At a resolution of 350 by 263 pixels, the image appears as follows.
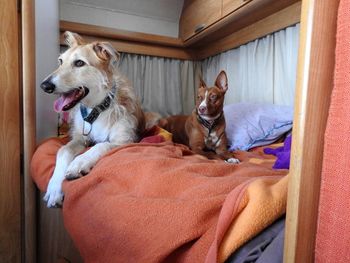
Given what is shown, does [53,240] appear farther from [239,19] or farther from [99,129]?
[239,19]

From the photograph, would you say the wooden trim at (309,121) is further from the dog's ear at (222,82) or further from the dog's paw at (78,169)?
the dog's ear at (222,82)

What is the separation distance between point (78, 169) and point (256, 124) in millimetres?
1114

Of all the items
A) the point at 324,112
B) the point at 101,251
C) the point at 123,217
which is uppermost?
the point at 324,112

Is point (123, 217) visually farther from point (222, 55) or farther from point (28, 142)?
point (222, 55)

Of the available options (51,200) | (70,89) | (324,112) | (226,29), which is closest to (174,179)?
(324,112)

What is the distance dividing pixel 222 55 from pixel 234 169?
6.18 ft

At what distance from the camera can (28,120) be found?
1.20 m

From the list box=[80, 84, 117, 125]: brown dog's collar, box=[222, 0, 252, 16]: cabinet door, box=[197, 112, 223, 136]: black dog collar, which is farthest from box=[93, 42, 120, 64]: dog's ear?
box=[222, 0, 252, 16]: cabinet door

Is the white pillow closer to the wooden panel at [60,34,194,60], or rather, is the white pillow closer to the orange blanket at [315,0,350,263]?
the wooden panel at [60,34,194,60]

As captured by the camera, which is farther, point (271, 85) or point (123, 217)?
point (271, 85)

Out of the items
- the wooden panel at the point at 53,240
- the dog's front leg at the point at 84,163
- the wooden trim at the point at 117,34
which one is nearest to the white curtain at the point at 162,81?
the wooden trim at the point at 117,34

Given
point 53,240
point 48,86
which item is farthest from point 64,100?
point 53,240

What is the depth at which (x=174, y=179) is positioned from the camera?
628 millimetres

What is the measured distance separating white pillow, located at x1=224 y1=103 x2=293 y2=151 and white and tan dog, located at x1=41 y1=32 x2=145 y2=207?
65 cm
